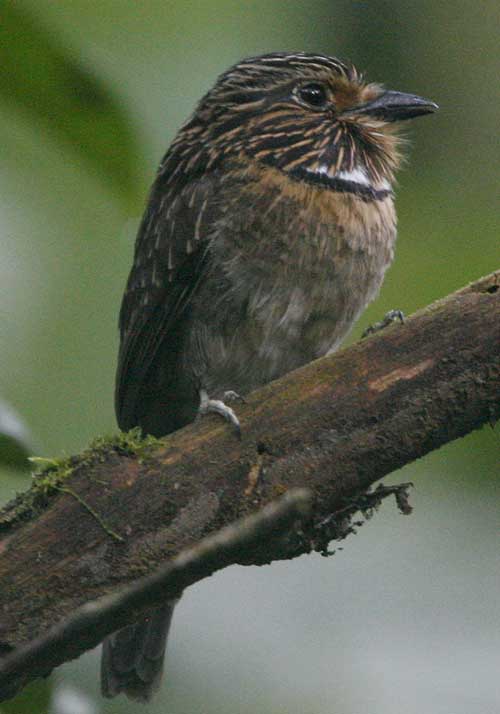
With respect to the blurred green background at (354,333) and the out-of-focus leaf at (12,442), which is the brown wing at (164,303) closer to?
the blurred green background at (354,333)

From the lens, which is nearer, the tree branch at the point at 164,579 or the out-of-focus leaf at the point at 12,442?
the tree branch at the point at 164,579

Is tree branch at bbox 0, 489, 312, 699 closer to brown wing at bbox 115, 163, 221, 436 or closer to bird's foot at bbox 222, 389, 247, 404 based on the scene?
bird's foot at bbox 222, 389, 247, 404

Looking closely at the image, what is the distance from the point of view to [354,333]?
3879 mm

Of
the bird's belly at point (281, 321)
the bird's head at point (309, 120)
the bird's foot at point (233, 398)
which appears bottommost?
the bird's foot at point (233, 398)

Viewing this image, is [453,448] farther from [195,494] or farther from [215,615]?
[195,494]

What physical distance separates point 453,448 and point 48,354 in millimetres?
1145

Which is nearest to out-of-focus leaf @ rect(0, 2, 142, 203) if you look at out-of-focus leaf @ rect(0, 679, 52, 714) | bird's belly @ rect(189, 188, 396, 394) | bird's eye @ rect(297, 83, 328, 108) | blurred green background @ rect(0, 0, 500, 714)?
blurred green background @ rect(0, 0, 500, 714)

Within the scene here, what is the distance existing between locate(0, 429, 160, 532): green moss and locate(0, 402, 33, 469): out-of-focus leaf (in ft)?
0.15

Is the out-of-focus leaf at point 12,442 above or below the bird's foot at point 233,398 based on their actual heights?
below

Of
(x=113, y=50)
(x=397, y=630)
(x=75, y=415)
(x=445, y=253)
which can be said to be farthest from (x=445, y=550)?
(x=113, y=50)

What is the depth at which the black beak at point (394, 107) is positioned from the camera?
349 centimetres

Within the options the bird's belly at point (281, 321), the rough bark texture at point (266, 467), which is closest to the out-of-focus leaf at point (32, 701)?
the rough bark texture at point (266, 467)

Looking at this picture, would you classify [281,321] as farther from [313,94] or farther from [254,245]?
[313,94]

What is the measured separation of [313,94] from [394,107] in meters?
0.24
